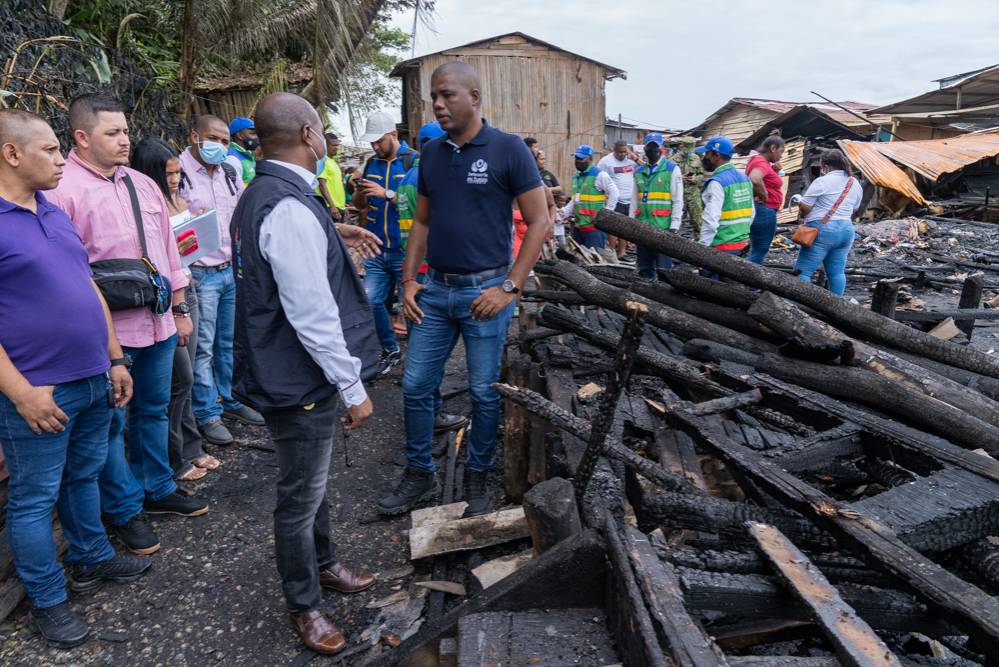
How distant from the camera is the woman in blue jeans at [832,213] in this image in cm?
666

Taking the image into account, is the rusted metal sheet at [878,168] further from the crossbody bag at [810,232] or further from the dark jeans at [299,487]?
the dark jeans at [299,487]

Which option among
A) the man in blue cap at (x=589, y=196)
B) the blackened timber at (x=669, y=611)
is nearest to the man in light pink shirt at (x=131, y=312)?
the blackened timber at (x=669, y=611)

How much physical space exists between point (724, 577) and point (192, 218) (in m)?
3.89

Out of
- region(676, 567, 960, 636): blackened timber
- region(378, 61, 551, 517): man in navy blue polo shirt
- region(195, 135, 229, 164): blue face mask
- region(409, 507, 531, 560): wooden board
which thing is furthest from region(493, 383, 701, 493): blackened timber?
region(195, 135, 229, 164): blue face mask

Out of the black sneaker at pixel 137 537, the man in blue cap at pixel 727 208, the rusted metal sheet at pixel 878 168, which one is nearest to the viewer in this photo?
the black sneaker at pixel 137 537

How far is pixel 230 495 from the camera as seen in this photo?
373 centimetres

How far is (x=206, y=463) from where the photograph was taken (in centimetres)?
396

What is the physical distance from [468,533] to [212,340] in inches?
101

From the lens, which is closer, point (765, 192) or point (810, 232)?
point (810, 232)

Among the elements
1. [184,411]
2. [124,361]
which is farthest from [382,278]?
[124,361]

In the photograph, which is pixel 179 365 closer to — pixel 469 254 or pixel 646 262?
pixel 469 254

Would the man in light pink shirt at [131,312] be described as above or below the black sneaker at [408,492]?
above

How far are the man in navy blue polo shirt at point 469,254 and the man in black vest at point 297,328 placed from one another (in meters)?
0.86

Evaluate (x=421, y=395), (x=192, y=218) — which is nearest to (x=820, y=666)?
(x=421, y=395)
